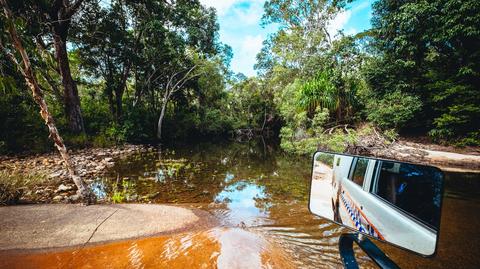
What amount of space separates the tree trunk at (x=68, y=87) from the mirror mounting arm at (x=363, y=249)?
13174 mm

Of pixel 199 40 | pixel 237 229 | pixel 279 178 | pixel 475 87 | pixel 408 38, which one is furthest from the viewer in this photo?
pixel 199 40

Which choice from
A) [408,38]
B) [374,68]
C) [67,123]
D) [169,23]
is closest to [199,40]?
[169,23]

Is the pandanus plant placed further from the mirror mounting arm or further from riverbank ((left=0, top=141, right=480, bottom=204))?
the mirror mounting arm

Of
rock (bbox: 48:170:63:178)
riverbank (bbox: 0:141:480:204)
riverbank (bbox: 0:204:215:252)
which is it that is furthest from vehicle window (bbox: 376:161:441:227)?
rock (bbox: 48:170:63:178)

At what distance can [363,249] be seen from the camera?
34.0 inches

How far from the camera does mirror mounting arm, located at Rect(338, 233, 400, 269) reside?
81 centimetres

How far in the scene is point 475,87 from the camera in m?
8.66

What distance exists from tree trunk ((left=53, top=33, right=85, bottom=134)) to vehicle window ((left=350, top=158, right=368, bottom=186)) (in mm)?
13057

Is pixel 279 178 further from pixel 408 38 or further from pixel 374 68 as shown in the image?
pixel 408 38

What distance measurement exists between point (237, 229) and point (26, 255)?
229cm

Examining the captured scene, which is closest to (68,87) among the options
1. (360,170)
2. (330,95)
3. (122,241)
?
(122,241)

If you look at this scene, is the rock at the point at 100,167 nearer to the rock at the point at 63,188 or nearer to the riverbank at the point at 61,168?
the riverbank at the point at 61,168

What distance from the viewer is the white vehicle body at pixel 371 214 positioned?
0.80m

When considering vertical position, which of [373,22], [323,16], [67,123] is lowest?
[67,123]
